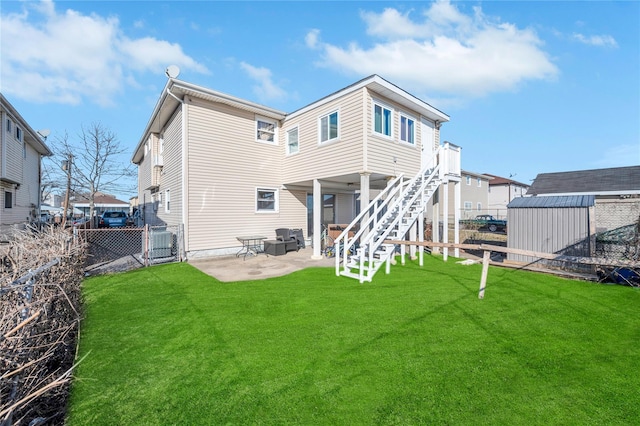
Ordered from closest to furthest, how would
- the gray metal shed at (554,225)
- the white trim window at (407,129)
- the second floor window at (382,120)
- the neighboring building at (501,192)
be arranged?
the gray metal shed at (554,225) < the second floor window at (382,120) < the white trim window at (407,129) < the neighboring building at (501,192)

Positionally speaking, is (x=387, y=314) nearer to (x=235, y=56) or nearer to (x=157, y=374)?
(x=157, y=374)

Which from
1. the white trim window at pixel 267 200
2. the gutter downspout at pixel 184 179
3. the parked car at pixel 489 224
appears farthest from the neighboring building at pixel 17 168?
the parked car at pixel 489 224

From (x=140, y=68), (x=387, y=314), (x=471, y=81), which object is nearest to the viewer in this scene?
(x=387, y=314)

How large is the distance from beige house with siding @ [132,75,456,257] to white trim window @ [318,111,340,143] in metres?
0.04

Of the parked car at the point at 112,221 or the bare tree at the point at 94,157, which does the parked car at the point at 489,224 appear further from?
the bare tree at the point at 94,157

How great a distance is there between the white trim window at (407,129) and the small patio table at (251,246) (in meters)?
6.59

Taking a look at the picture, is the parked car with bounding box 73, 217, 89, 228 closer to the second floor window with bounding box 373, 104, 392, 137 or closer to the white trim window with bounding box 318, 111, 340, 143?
the white trim window with bounding box 318, 111, 340, 143

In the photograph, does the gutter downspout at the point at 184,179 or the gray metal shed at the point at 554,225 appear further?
the gutter downspout at the point at 184,179

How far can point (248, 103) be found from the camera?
11148mm

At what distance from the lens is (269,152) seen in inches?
480

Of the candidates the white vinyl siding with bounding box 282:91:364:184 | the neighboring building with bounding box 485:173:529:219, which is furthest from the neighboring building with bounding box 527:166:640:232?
the white vinyl siding with bounding box 282:91:364:184

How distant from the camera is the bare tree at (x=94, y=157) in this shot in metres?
23.6

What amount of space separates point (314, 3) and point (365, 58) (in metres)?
4.97

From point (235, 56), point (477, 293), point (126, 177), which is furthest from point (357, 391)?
point (126, 177)
